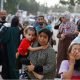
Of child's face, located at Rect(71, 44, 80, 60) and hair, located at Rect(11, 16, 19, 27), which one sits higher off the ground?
child's face, located at Rect(71, 44, 80, 60)

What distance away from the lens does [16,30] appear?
9.12m

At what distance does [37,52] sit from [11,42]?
4118mm

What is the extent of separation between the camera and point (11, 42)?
30.2 feet

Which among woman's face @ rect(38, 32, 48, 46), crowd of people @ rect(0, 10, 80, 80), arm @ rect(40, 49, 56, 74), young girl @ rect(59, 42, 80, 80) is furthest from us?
woman's face @ rect(38, 32, 48, 46)

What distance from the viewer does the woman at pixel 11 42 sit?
906cm

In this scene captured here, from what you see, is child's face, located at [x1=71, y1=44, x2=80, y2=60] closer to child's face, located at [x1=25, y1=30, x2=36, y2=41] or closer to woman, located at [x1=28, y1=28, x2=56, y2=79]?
woman, located at [x1=28, y1=28, x2=56, y2=79]

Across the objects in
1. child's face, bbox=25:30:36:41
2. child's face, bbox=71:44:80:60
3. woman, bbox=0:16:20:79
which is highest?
child's face, bbox=71:44:80:60

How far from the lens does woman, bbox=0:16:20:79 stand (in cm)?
906

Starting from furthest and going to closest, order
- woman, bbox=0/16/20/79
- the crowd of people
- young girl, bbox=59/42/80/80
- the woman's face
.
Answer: woman, bbox=0/16/20/79 → the woman's face → the crowd of people → young girl, bbox=59/42/80/80

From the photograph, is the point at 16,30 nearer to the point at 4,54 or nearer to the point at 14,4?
the point at 4,54

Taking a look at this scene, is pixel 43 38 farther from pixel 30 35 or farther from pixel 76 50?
pixel 76 50

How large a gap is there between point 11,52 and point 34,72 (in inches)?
174

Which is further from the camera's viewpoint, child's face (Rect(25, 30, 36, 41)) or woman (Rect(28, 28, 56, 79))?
child's face (Rect(25, 30, 36, 41))

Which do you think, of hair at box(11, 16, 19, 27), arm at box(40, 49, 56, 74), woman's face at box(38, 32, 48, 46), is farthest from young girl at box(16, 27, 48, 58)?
hair at box(11, 16, 19, 27)
